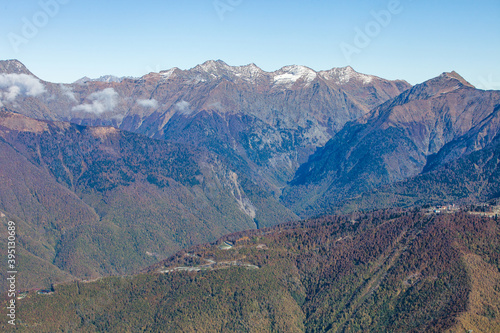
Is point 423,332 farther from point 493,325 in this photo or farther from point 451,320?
point 493,325

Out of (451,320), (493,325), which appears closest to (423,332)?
(451,320)
